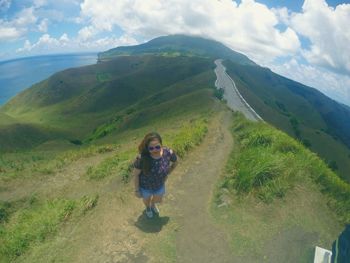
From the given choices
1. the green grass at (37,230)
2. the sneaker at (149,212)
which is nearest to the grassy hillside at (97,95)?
the green grass at (37,230)

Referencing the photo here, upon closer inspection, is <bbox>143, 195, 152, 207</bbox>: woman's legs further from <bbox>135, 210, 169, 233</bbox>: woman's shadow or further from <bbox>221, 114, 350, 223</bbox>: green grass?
<bbox>221, 114, 350, 223</bbox>: green grass

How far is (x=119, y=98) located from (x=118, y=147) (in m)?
93.0

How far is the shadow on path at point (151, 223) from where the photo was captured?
10.5m

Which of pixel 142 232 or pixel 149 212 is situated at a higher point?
pixel 149 212

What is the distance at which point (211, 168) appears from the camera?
16.0 metres

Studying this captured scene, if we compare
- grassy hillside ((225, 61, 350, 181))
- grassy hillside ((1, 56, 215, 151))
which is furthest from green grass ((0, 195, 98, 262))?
grassy hillside ((1, 56, 215, 151))

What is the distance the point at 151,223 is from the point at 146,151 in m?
2.83

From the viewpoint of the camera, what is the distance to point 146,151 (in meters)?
9.16

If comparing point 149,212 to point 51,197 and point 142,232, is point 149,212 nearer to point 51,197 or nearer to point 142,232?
point 142,232

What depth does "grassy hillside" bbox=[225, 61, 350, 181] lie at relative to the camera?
231ft

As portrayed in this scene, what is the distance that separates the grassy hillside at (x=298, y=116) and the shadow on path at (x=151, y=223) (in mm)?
11817

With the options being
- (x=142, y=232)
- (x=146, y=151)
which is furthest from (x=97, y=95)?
(x=146, y=151)

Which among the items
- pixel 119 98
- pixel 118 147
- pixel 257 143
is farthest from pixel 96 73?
pixel 257 143

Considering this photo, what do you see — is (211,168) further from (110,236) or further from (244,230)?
(110,236)
